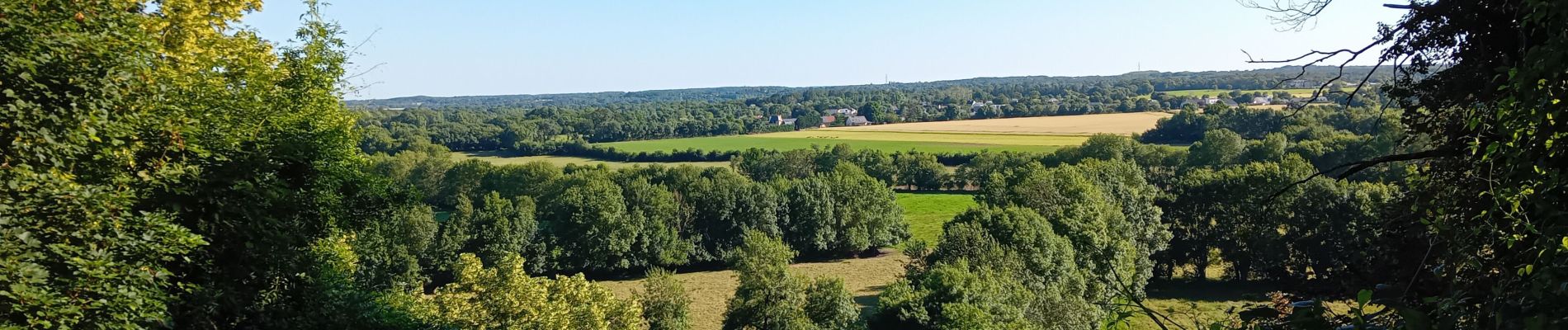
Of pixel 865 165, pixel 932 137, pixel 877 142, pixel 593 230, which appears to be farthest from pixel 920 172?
pixel 593 230

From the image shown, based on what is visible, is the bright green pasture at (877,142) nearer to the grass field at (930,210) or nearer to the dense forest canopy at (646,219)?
→ the grass field at (930,210)

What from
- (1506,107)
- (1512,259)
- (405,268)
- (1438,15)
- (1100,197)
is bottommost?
(405,268)

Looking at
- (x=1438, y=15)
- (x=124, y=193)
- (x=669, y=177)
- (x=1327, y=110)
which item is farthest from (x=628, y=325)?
(x=1327, y=110)

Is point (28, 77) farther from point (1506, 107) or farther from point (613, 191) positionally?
point (613, 191)

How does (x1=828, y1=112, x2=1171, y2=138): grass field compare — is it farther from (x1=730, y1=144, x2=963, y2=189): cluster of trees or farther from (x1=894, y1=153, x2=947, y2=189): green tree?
(x1=730, y1=144, x2=963, y2=189): cluster of trees

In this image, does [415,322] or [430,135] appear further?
[430,135]

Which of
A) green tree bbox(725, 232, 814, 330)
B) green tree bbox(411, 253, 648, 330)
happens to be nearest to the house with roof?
green tree bbox(725, 232, 814, 330)

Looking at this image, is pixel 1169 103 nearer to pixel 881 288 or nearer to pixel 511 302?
pixel 881 288

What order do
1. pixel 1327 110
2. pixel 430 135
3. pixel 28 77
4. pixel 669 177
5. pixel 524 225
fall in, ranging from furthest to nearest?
pixel 430 135 → pixel 1327 110 → pixel 669 177 → pixel 524 225 → pixel 28 77
